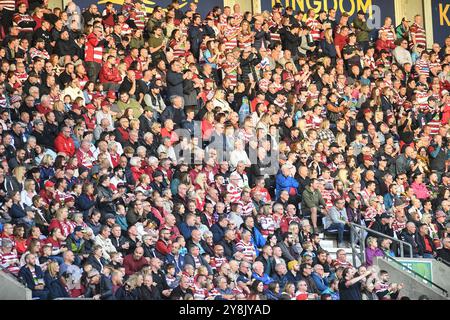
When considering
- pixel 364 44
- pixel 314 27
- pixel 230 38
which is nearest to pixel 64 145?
pixel 230 38

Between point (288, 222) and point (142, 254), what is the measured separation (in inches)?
114

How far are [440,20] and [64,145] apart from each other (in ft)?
40.0

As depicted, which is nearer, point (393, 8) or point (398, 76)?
point (398, 76)

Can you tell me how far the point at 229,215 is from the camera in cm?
1738

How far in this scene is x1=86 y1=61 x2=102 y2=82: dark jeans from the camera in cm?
1925

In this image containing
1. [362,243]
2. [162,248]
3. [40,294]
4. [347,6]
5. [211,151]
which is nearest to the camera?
[40,294]

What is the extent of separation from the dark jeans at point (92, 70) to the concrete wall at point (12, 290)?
549 centimetres

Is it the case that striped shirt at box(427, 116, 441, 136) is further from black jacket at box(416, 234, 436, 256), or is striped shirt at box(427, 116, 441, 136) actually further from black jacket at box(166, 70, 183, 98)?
black jacket at box(166, 70, 183, 98)

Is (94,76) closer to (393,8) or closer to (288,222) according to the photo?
(288,222)

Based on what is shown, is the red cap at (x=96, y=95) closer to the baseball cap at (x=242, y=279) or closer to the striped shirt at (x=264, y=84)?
the striped shirt at (x=264, y=84)

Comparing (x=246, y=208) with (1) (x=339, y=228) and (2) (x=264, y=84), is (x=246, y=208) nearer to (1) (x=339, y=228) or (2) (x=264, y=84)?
(1) (x=339, y=228)

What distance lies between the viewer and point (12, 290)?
14453 millimetres
